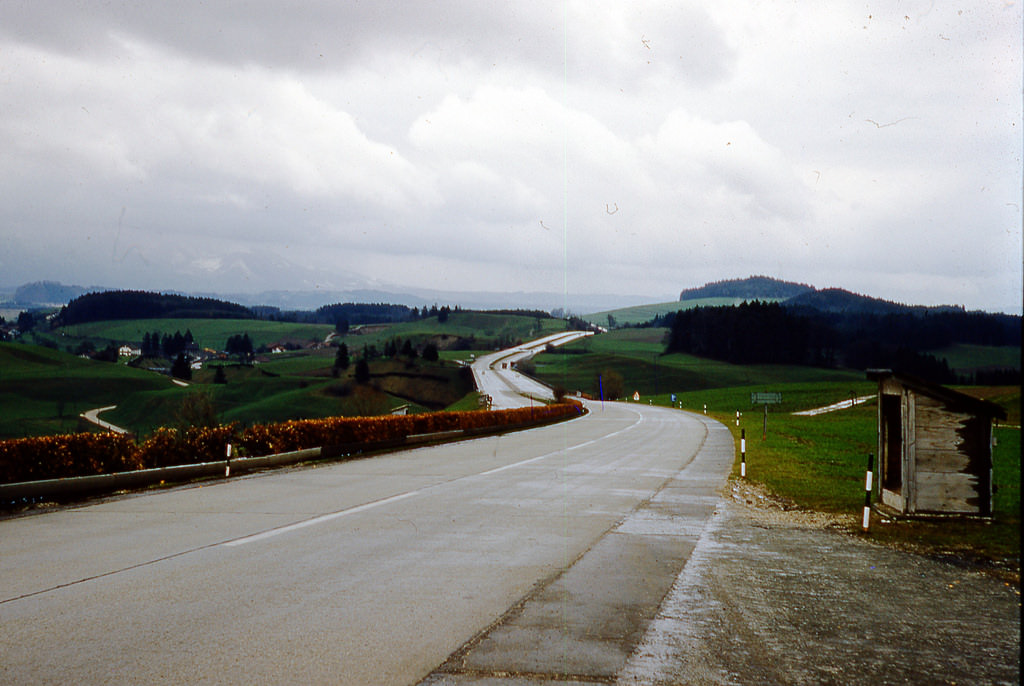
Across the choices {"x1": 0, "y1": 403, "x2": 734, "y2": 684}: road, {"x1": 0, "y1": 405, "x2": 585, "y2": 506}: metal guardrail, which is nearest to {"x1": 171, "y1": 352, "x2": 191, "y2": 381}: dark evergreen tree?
{"x1": 0, "y1": 405, "x2": 585, "y2": 506}: metal guardrail

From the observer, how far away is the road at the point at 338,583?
5.21 meters

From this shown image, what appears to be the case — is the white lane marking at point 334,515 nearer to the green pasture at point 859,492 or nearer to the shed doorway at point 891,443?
the green pasture at point 859,492

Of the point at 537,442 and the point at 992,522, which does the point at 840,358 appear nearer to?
the point at 537,442

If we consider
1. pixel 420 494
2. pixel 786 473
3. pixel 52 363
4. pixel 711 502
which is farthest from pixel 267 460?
pixel 52 363

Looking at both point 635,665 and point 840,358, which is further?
point 840,358

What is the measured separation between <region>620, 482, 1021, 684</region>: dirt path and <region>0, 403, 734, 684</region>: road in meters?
0.37

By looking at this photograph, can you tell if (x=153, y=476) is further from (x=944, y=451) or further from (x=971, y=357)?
(x=971, y=357)

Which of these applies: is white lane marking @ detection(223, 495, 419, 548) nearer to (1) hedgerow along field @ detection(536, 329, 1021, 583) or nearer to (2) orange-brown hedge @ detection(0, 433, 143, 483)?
(2) orange-brown hedge @ detection(0, 433, 143, 483)

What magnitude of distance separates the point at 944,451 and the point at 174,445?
1576 cm

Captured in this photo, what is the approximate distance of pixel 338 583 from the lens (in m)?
7.42

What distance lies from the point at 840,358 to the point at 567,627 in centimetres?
16389

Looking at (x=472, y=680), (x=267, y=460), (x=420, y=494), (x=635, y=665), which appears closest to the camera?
(x=472, y=680)

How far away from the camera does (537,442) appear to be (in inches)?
1304

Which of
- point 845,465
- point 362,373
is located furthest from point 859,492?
point 362,373
